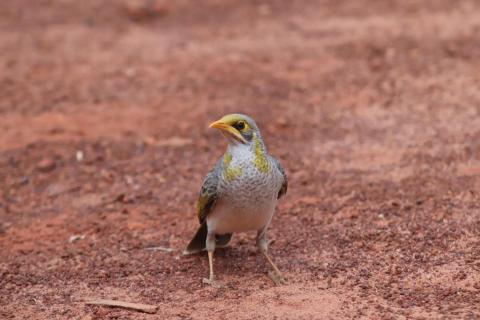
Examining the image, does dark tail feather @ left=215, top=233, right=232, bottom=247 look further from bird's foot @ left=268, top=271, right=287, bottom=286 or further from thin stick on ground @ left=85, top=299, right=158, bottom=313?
thin stick on ground @ left=85, top=299, right=158, bottom=313

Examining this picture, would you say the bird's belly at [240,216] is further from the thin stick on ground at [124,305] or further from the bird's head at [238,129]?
the thin stick on ground at [124,305]

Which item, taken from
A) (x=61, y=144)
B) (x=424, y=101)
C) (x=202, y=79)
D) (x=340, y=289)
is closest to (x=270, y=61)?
(x=202, y=79)

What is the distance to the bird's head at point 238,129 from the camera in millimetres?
6688

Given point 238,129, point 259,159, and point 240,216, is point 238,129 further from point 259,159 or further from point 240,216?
point 240,216

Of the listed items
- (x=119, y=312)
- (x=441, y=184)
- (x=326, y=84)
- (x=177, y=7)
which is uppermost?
(x=177, y=7)

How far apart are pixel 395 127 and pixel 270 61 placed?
311 centimetres

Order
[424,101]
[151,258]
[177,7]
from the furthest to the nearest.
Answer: [177,7]
[424,101]
[151,258]

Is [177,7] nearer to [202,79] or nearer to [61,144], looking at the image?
[202,79]

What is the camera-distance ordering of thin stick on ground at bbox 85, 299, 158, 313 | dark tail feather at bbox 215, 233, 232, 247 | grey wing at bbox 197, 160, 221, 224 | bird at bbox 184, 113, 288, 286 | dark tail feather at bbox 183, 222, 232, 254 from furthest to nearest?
dark tail feather at bbox 215, 233, 232, 247
dark tail feather at bbox 183, 222, 232, 254
grey wing at bbox 197, 160, 221, 224
bird at bbox 184, 113, 288, 286
thin stick on ground at bbox 85, 299, 158, 313

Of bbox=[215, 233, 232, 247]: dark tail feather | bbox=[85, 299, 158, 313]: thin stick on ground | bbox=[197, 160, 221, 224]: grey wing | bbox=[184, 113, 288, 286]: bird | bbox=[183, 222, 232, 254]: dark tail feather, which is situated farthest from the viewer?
bbox=[215, 233, 232, 247]: dark tail feather

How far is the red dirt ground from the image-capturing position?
21.9 feet

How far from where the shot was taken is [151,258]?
7.47m

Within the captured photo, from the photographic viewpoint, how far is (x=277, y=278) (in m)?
6.79

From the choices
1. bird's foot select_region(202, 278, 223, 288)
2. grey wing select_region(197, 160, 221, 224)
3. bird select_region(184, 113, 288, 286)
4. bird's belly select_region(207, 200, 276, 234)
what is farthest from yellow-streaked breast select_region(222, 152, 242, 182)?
bird's foot select_region(202, 278, 223, 288)
